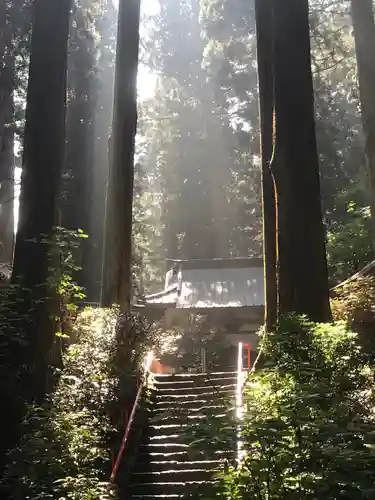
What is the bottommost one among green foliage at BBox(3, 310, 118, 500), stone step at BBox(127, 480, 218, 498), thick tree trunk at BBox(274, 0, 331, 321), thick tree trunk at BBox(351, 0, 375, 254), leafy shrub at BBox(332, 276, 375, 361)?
stone step at BBox(127, 480, 218, 498)

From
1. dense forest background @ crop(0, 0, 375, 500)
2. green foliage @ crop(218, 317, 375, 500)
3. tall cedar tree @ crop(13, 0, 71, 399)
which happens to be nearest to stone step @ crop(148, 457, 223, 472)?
dense forest background @ crop(0, 0, 375, 500)

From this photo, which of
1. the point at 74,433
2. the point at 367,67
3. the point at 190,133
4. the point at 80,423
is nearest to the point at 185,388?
the point at 80,423

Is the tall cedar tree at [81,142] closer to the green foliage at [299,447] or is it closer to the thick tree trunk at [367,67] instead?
the thick tree trunk at [367,67]

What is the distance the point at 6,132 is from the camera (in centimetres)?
2072

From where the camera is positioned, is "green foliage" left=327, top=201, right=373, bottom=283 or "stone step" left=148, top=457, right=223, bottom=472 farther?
"green foliage" left=327, top=201, right=373, bottom=283

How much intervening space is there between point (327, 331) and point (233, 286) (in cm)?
1402

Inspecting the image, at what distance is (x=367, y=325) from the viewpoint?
7.78 m

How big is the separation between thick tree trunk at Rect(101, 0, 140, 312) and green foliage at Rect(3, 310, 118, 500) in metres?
2.76

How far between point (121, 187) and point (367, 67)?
6409 millimetres

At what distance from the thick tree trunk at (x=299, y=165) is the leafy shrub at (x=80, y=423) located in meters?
2.44

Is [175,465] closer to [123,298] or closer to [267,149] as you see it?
[123,298]

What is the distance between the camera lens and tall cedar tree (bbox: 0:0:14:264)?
18.3 m

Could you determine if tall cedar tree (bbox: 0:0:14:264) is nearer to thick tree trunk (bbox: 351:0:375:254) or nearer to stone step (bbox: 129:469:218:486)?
thick tree trunk (bbox: 351:0:375:254)

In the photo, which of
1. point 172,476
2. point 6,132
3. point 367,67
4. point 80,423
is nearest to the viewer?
point 80,423
